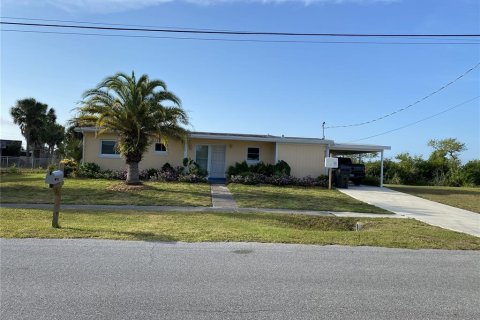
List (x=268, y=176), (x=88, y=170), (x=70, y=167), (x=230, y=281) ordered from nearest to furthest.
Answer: (x=230, y=281)
(x=88, y=170)
(x=70, y=167)
(x=268, y=176)

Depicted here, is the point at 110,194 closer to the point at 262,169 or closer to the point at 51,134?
the point at 262,169

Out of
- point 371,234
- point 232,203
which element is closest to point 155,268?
point 371,234

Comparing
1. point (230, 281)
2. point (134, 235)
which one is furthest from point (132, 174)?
point (230, 281)

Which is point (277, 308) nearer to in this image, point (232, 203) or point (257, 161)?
point (232, 203)

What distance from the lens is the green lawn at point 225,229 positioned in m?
7.88

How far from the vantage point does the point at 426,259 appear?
22.6ft

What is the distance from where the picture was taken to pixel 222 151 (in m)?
25.2

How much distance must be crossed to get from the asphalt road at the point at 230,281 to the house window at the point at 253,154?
58.2 ft

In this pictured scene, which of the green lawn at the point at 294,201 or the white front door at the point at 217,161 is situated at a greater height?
the white front door at the point at 217,161

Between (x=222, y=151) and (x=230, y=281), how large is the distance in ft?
65.4

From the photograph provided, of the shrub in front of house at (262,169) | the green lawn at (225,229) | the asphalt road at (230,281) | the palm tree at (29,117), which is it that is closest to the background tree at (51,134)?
the palm tree at (29,117)

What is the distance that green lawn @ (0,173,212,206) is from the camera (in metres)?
13.6

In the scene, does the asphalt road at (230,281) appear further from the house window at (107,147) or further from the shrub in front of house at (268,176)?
the house window at (107,147)

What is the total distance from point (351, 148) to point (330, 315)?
839 inches
